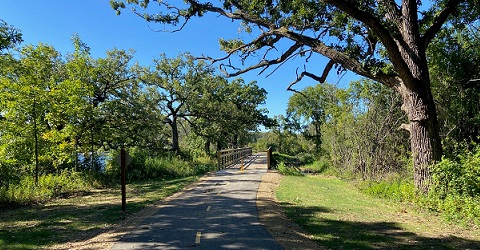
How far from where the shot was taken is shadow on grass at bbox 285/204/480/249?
5.89 m

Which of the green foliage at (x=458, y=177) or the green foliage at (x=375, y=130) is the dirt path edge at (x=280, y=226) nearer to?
the green foliage at (x=458, y=177)

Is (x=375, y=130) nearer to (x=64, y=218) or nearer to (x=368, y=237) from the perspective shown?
(x=368, y=237)

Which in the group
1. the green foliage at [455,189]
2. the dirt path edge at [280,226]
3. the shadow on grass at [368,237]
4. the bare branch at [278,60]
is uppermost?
the bare branch at [278,60]

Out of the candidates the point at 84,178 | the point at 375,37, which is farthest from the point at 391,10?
the point at 84,178

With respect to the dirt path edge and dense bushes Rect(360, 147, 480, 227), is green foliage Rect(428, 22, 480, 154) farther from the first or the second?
the dirt path edge

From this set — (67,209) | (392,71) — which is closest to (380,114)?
(392,71)

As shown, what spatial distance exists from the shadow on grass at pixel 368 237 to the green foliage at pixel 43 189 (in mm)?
9892

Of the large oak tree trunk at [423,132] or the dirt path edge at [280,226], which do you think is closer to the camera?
the dirt path edge at [280,226]

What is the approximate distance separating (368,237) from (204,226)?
3.57 metres

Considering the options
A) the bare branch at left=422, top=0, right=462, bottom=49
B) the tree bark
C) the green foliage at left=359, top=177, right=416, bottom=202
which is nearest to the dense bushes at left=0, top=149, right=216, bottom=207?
the tree bark

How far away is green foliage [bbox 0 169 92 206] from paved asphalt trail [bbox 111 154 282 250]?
5545 millimetres

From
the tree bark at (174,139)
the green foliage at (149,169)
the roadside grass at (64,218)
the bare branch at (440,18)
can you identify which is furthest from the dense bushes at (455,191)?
the tree bark at (174,139)

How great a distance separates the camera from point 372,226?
7.38 m

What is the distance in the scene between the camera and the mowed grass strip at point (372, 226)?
19.8ft
